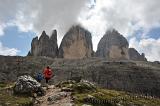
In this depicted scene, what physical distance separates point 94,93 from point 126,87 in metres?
150

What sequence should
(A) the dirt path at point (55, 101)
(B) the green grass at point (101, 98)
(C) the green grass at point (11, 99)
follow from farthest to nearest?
(B) the green grass at point (101, 98) → (A) the dirt path at point (55, 101) → (C) the green grass at point (11, 99)

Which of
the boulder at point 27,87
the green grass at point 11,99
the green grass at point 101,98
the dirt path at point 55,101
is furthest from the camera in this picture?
the boulder at point 27,87

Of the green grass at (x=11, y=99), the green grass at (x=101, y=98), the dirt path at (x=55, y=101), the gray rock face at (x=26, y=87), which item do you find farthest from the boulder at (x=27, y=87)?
the green grass at (x=101, y=98)

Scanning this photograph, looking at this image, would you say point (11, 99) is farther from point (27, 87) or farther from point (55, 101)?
point (55, 101)

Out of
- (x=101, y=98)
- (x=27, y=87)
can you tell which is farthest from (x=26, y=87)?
(x=101, y=98)

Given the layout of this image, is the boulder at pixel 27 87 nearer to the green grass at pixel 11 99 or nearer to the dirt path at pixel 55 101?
the green grass at pixel 11 99

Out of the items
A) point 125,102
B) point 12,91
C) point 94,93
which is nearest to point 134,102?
point 125,102

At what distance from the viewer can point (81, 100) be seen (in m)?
44.4

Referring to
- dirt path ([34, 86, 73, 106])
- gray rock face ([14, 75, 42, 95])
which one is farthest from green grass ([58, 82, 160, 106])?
gray rock face ([14, 75, 42, 95])

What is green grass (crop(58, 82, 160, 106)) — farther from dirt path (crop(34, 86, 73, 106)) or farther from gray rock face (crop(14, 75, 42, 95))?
gray rock face (crop(14, 75, 42, 95))

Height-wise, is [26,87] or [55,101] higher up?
[26,87]

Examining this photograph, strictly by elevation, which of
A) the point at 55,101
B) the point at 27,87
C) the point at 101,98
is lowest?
the point at 55,101

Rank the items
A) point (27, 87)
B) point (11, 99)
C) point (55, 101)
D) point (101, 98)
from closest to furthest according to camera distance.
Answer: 1. point (55, 101)
2. point (11, 99)
3. point (101, 98)
4. point (27, 87)

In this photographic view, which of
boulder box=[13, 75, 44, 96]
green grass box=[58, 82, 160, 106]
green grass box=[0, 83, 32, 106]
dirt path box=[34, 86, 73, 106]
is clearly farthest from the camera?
boulder box=[13, 75, 44, 96]
